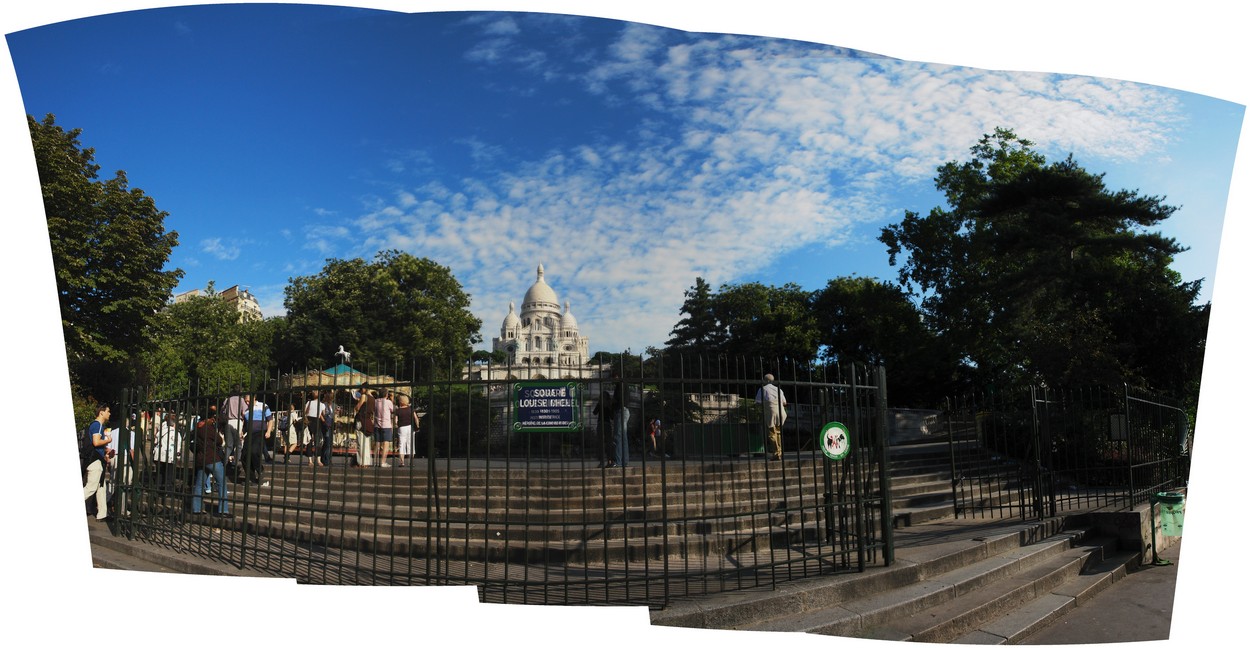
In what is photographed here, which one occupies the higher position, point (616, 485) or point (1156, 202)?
point (1156, 202)

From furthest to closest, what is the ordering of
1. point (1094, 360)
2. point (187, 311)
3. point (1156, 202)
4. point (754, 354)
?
point (754, 354)
point (187, 311)
point (1156, 202)
point (1094, 360)

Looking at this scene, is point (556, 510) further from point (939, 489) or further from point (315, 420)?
point (939, 489)

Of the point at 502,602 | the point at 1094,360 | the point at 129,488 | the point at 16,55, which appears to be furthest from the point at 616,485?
the point at 1094,360

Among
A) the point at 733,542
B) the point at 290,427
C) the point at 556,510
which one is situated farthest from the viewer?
the point at 556,510

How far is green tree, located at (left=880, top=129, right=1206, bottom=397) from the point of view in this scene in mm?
17656

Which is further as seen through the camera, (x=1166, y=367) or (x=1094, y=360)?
(x=1094, y=360)

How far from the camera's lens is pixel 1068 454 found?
1130cm

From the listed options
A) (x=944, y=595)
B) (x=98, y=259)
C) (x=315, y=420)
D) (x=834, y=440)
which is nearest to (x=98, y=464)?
(x=315, y=420)

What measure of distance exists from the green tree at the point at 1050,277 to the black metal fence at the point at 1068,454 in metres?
4.52

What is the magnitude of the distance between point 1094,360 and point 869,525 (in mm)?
14480

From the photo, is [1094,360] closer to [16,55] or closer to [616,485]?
[616,485]

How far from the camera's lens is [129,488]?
9.39 metres

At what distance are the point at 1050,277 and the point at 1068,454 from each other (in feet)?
48.2

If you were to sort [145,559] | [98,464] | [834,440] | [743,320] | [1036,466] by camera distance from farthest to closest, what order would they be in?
[743,320], [98,464], [1036,466], [145,559], [834,440]
